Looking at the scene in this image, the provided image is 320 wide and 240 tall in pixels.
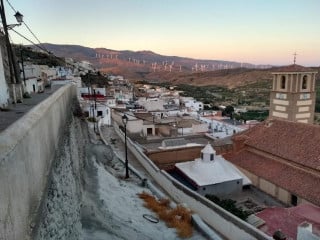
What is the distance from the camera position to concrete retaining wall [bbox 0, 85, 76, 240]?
2396mm

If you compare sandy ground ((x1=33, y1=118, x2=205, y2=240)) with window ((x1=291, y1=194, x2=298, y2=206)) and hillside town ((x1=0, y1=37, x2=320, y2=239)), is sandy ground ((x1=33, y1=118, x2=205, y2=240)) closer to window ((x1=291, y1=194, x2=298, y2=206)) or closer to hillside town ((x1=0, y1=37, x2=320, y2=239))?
hillside town ((x1=0, y1=37, x2=320, y2=239))

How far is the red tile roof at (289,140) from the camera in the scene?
47.0 feet

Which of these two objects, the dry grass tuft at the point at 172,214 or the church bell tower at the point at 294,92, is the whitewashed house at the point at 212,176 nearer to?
the dry grass tuft at the point at 172,214

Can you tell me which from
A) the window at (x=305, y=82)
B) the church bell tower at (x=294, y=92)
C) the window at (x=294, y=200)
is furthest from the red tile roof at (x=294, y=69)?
the window at (x=294, y=200)

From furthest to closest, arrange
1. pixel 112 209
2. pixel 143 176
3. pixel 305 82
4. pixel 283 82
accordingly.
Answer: pixel 283 82, pixel 305 82, pixel 143 176, pixel 112 209

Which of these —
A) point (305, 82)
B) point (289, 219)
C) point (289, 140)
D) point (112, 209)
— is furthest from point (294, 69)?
point (112, 209)

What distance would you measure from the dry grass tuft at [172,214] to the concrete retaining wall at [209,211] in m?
1.28

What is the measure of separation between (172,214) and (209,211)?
2.23 meters

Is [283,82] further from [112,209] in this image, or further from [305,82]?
[112,209]

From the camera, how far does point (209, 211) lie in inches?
451

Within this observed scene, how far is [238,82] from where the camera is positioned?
125 m

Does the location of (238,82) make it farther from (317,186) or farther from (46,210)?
(46,210)

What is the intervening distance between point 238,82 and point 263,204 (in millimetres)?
115653

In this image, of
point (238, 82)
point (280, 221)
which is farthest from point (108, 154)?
point (238, 82)
